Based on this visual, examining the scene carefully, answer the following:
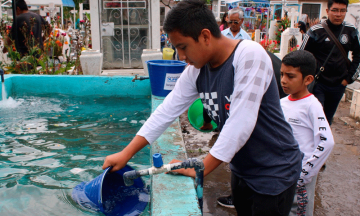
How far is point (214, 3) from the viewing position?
110 feet

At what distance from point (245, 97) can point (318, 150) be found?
954mm

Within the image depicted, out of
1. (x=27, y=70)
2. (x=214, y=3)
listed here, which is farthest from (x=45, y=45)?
(x=214, y=3)

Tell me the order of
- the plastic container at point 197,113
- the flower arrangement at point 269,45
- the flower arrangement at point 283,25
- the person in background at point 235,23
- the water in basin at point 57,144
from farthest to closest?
the flower arrangement at point 283,25, the flower arrangement at point 269,45, the person in background at point 235,23, the plastic container at point 197,113, the water in basin at point 57,144

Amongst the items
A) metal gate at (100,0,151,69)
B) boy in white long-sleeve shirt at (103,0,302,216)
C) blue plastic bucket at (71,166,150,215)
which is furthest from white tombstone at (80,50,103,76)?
boy in white long-sleeve shirt at (103,0,302,216)

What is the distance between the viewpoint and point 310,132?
7.42 feet

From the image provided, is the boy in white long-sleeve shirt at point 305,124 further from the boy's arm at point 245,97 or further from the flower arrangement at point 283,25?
the flower arrangement at point 283,25

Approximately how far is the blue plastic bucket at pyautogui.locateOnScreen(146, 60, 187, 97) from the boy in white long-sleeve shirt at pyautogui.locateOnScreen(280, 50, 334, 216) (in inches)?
85.9

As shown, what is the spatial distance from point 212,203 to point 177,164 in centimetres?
156

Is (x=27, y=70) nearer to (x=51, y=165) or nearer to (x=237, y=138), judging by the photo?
(x=51, y=165)

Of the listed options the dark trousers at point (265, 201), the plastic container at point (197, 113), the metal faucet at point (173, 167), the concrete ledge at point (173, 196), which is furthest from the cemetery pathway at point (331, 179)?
the metal faucet at point (173, 167)

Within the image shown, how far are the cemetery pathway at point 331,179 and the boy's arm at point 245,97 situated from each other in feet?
5.20

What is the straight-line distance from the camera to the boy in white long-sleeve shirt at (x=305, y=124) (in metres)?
2.12

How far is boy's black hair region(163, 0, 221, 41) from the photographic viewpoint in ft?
4.93

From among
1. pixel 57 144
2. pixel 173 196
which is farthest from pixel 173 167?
pixel 57 144
